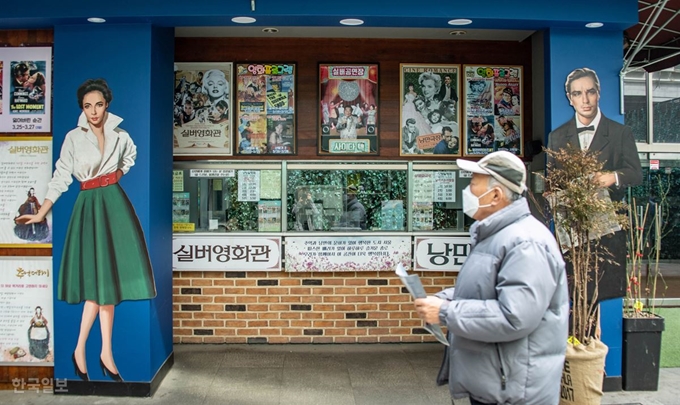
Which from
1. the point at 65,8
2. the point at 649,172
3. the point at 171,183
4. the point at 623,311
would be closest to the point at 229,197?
the point at 171,183

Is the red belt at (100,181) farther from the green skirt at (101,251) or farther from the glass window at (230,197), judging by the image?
the glass window at (230,197)

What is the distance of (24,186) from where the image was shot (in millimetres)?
4586

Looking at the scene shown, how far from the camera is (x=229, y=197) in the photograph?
5812mm

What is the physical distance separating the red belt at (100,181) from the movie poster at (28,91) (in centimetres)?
73

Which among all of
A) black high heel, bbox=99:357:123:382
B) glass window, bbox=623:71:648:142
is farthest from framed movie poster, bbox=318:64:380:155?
glass window, bbox=623:71:648:142

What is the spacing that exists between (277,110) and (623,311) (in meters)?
3.92

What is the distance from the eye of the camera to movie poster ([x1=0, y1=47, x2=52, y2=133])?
15.2 ft

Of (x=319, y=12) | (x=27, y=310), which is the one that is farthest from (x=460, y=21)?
(x=27, y=310)

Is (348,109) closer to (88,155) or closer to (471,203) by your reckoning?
(88,155)

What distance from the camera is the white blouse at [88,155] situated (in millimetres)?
4484

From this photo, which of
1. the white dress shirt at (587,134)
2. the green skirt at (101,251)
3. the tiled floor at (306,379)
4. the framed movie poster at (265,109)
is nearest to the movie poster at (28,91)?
the green skirt at (101,251)

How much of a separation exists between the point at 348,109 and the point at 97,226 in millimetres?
2771

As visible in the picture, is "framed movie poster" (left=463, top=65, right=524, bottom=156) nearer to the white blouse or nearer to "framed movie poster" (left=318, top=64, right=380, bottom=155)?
"framed movie poster" (left=318, top=64, right=380, bottom=155)

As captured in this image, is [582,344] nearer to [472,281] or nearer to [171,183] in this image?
[472,281]
